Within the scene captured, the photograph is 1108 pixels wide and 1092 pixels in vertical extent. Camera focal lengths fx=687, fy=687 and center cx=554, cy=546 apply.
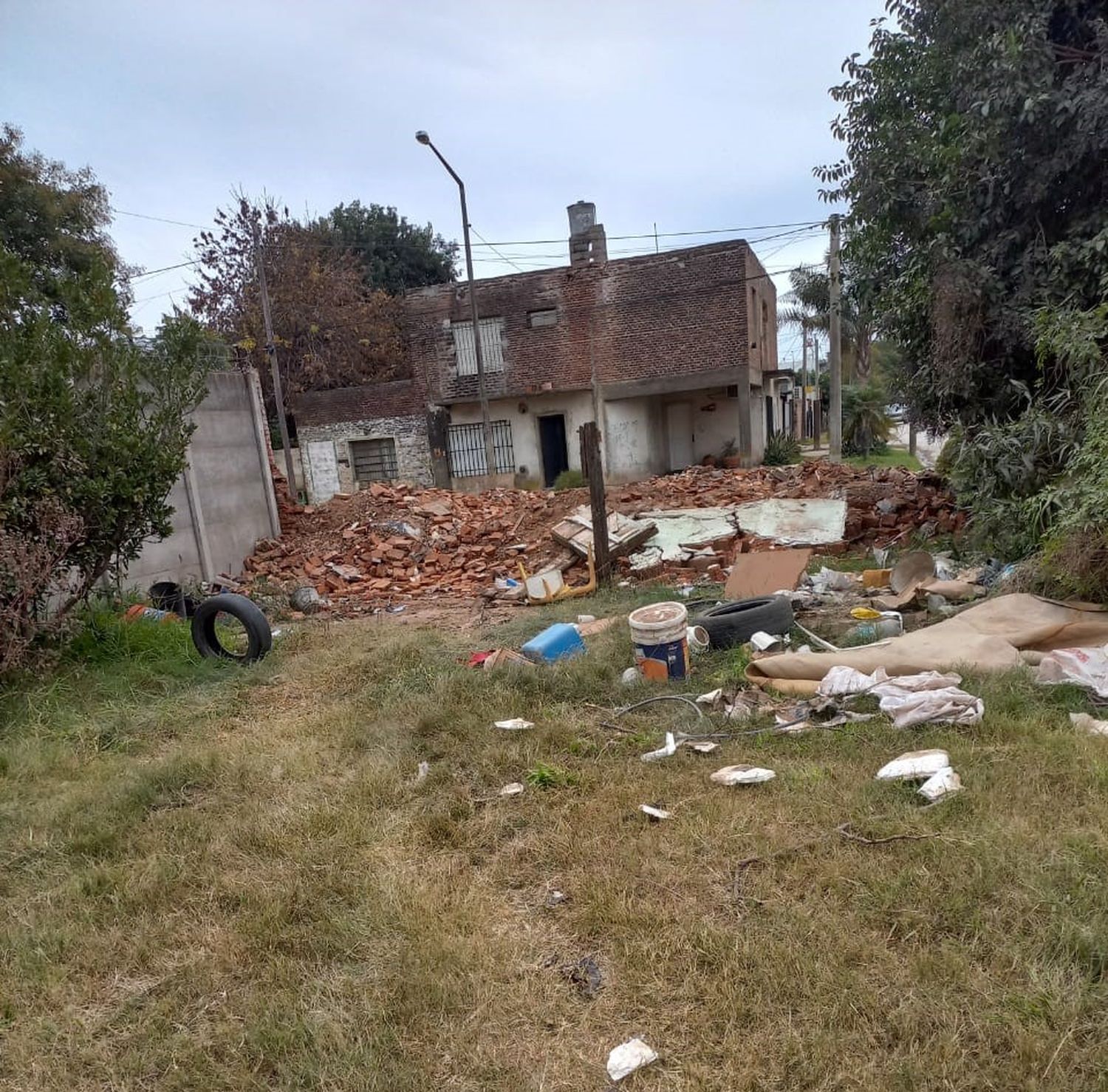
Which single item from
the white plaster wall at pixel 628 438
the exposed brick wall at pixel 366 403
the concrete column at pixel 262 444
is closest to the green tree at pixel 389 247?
the exposed brick wall at pixel 366 403

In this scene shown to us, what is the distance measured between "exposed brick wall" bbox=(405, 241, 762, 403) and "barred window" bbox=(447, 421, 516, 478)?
915 mm

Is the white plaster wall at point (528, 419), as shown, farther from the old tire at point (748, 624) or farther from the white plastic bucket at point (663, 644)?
the white plastic bucket at point (663, 644)

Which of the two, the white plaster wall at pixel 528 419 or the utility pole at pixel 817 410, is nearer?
the white plaster wall at pixel 528 419

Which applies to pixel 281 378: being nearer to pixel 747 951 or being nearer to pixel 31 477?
pixel 31 477

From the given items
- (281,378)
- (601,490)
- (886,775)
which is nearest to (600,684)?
(886,775)

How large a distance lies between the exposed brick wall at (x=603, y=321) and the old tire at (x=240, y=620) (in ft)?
44.2

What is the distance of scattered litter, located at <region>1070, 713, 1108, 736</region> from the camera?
314cm

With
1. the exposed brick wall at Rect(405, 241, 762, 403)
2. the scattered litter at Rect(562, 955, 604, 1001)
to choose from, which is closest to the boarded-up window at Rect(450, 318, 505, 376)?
the exposed brick wall at Rect(405, 241, 762, 403)

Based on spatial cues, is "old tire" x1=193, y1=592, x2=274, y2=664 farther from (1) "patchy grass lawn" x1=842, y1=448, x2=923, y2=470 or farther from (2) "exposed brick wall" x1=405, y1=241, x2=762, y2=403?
(1) "patchy grass lawn" x1=842, y1=448, x2=923, y2=470

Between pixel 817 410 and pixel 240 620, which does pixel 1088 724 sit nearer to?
pixel 240 620

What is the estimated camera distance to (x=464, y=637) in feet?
20.6

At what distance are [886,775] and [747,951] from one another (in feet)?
3.95

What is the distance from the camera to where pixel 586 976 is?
2111 millimetres

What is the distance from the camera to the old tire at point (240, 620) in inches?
223
